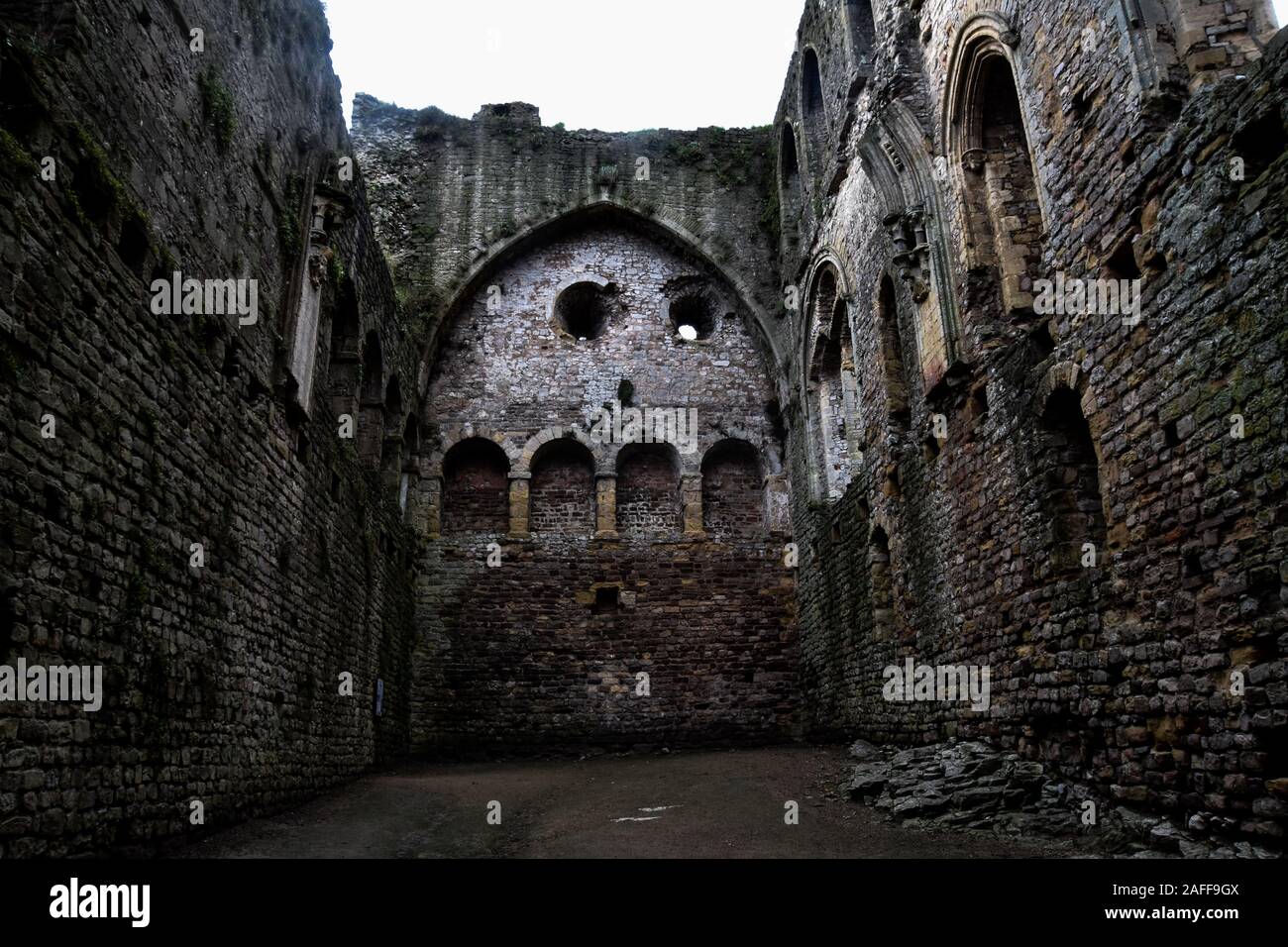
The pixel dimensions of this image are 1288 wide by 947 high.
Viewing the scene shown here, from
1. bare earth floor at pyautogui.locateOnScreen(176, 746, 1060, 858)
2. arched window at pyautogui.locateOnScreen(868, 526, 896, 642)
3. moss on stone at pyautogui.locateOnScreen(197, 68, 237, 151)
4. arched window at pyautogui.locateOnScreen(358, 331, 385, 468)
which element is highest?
moss on stone at pyautogui.locateOnScreen(197, 68, 237, 151)

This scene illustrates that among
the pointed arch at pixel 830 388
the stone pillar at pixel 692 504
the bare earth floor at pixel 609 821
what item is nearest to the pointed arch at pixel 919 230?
the pointed arch at pixel 830 388

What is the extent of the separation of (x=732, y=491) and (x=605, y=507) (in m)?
2.57

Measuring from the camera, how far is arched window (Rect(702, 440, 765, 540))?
17109 millimetres

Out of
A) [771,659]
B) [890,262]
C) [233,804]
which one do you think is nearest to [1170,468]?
[890,262]

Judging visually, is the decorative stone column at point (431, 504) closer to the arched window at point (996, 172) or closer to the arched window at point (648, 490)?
the arched window at point (648, 490)

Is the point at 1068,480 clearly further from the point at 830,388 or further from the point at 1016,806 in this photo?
the point at 830,388

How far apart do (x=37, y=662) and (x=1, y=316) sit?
178cm

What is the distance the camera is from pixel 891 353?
11.8 metres

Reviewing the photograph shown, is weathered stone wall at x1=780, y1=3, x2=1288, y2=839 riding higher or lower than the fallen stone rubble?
higher

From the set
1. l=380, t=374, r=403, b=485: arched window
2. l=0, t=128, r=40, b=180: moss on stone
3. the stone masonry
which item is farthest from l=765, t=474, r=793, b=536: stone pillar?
l=0, t=128, r=40, b=180: moss on stone

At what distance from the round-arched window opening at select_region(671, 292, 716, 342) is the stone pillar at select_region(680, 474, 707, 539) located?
332cm

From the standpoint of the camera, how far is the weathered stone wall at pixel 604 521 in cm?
1556

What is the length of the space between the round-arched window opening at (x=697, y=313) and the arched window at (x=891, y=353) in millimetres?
6657

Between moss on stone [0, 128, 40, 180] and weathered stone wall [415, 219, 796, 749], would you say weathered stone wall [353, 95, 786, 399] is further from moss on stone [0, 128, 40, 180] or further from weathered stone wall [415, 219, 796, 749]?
moss on stone [0, 128, 40, 180]
